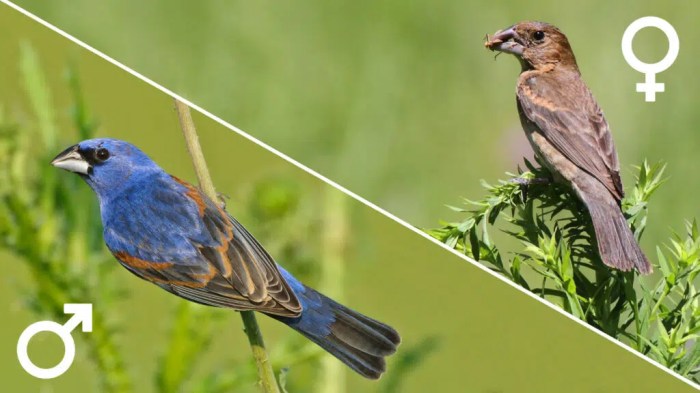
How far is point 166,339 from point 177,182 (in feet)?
1.07

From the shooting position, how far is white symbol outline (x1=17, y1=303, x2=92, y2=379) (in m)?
2.03

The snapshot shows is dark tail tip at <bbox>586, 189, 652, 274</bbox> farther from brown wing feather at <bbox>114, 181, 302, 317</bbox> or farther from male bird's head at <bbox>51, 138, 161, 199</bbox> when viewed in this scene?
male bird's head at <bbox>51, 138, 161, 199</bbox>

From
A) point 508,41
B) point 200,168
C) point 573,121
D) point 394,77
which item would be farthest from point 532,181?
point 394,77

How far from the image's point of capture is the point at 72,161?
7.32ft

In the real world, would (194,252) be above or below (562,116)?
below

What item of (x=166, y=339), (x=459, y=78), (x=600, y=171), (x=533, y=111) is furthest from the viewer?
(x=459, y=78)

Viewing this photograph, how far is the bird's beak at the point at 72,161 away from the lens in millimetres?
2098

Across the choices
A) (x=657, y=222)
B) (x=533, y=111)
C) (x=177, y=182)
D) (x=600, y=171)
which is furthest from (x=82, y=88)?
(x=657, y=222)

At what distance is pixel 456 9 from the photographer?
6.38 metres

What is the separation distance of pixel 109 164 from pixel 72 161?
0.18 meters

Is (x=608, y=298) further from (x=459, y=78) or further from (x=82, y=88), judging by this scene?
(x=459, y=78)

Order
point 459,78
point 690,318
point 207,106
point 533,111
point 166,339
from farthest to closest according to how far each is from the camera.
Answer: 1. point 459,78
2. point 207,106
3. point 533,111
4. point 166,339
5. point 690,318

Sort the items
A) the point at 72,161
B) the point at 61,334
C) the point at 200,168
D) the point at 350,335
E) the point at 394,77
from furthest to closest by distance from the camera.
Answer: the point at 394,77 < the point at 350,335 < the point at 72,161 < the point at 61,334 < the point at 200,168

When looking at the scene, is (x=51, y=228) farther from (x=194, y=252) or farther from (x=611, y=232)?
(x=611, y=232)
